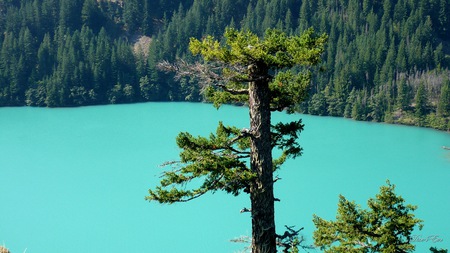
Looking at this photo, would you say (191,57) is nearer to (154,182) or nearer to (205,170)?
(154,182)

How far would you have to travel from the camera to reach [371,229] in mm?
9266

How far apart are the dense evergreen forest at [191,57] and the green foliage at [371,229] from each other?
5779 cm

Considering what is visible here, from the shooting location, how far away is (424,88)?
68.1 metres

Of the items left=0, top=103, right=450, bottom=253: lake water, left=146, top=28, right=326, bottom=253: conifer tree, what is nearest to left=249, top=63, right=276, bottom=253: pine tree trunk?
left=146, top=28, right=326, bottom=253: conifer tree

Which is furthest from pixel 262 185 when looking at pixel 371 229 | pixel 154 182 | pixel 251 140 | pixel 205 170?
pixel 154 182

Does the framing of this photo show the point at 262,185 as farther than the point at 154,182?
No

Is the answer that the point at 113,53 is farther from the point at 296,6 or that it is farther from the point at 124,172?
the point at 124,172

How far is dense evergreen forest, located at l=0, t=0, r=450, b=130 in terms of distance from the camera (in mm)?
72125

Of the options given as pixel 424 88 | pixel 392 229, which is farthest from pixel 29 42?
pixel 392 229

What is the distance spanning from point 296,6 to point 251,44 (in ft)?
317

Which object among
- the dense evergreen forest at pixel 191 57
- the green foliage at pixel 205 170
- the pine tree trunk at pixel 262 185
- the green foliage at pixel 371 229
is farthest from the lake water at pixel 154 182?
the green foliage at pixel 205 170

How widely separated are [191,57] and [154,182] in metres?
50.8

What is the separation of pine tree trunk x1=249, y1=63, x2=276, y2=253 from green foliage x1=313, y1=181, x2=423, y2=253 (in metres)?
3.45

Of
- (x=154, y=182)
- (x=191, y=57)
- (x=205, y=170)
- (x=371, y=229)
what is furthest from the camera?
(x=191, y=57)
